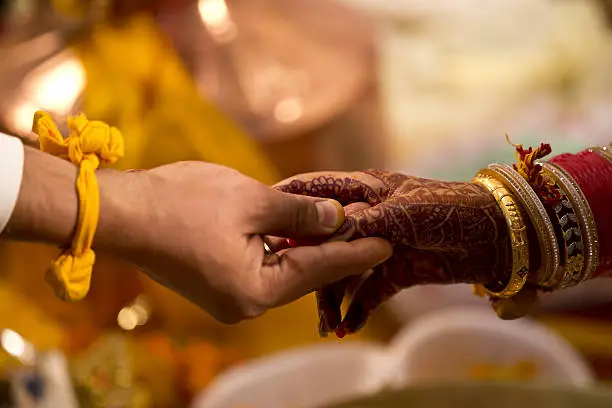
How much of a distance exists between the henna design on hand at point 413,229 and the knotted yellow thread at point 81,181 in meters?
0.13

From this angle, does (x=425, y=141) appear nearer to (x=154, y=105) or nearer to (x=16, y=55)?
(x=154, y=105)

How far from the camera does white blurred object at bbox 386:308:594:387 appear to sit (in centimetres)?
124

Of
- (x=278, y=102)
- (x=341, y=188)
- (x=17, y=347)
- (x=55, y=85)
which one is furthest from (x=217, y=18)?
(x=341, y=188)

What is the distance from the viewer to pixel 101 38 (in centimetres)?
120

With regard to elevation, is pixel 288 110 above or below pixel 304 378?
above

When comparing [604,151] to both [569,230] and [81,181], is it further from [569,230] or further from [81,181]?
[81,181]

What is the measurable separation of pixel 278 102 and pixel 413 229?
84 centimetres

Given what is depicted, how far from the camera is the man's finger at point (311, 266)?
50 cm

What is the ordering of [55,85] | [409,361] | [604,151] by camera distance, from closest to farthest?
[604,151], [55,85], [409,361]

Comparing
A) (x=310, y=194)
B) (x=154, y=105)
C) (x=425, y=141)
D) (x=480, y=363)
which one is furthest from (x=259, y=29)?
(x=310, y=194)

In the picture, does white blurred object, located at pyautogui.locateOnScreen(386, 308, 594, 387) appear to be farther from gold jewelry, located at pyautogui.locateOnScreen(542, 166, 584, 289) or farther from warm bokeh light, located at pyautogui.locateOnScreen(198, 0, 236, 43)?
gold jewelry, located at pyautogui.locateOnScreen(542, 166, 584, 289)

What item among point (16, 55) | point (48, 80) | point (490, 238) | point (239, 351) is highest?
point (16, 55)

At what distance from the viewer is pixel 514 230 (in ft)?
1.75

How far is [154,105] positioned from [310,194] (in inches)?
29.3
